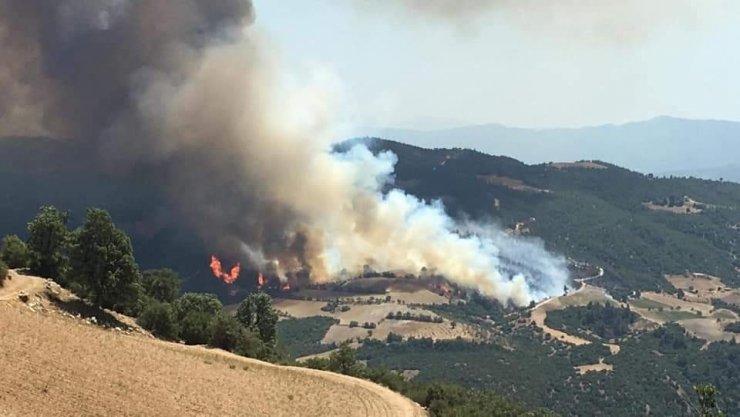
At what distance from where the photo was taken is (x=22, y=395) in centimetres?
3475

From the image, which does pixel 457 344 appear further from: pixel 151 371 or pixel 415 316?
pixel 151 371

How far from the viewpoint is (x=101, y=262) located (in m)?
53.2

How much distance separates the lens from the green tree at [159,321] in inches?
2201

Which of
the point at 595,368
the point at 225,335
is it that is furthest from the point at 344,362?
the point at 595,368

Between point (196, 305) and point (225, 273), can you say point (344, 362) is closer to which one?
point (196, 305)

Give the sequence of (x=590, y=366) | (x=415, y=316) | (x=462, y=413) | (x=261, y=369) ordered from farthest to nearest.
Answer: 1. (x=415, y=316)
2. (x=590, y=366)
3. (x=261, y=369)
4. (x=462, y=413)

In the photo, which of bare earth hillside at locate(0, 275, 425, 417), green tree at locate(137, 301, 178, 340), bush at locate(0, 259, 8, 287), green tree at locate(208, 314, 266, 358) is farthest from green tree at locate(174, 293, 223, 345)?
bush at locate(0, 259, 8, 287)

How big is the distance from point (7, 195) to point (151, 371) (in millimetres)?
165060

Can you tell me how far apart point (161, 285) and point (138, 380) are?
3488 cm

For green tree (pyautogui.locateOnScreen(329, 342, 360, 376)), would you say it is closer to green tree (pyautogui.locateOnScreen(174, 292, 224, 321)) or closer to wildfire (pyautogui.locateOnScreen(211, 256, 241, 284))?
green tree (pyautogui.locateOnScreen(174, 292, 224, 321))

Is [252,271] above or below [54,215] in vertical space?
below

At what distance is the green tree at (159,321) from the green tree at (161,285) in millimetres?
17657

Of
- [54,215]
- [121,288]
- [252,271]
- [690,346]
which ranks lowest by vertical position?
[690,346]

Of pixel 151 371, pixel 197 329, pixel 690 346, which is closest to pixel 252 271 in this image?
pixel 690 346
